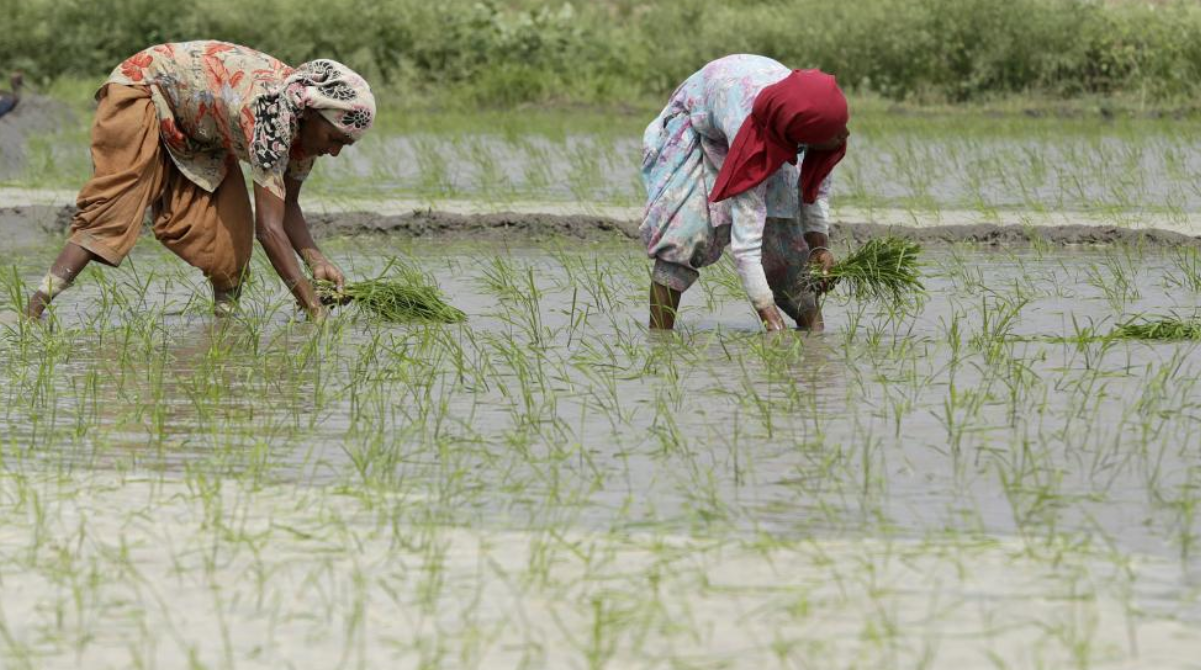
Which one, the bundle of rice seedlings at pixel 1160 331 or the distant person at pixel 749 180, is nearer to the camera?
the distant person at pixel 749 180

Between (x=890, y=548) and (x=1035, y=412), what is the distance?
149 centimetres

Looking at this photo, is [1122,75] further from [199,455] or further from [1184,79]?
[199,455]

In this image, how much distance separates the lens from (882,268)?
6512 millimetres

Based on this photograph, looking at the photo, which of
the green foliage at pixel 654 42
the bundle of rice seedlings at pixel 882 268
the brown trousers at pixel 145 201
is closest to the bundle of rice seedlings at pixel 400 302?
the brown trousers at pixel 145 201

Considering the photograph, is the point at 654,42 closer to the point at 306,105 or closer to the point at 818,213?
the point at 818,213

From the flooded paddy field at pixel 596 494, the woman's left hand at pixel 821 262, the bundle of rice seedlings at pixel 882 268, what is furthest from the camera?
the bundle of rice seedlings at pixel 882 268

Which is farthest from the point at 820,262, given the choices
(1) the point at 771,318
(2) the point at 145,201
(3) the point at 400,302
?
(2) the point at 145,201

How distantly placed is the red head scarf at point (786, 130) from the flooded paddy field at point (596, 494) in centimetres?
54

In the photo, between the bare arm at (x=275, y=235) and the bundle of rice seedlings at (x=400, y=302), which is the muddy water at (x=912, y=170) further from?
the bare arm at (x=275, y=235)

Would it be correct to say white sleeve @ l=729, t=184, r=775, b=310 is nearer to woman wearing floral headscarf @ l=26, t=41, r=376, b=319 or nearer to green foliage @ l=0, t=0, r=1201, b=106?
woman wearing floral headscarf @ l=26, t=41, r=376, b=319

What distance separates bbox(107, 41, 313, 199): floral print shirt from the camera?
5859 mm

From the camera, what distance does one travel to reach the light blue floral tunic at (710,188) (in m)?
5.74

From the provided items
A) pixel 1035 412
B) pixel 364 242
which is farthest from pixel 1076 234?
pixel 1035 412

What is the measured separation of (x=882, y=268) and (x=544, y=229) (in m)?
3.43
